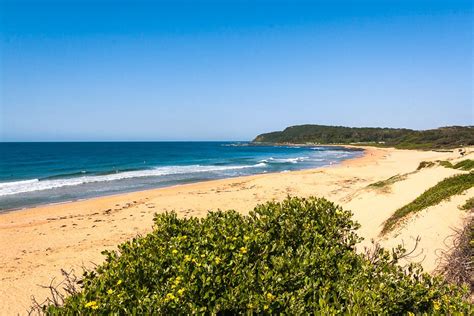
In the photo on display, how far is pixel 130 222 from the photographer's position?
16.5 meters

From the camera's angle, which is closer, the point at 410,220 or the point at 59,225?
the point at 410,220

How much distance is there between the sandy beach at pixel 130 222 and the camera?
859 centimetres

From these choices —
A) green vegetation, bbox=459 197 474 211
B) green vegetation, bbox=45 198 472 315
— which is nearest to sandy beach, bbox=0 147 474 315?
green vegetation, bbox=459 197 474 211

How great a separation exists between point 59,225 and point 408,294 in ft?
56.5

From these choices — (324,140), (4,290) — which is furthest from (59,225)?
(324,140)

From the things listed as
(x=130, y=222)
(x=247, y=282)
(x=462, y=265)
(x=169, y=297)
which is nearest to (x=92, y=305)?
(x=169, y=297)

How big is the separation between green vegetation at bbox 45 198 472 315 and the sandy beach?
293 cm

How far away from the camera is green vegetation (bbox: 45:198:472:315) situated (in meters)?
3.04

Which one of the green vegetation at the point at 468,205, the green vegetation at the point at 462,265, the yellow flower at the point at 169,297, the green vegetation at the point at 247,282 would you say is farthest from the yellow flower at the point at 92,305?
the green vegetation at the point at 468,205

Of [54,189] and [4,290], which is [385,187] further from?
[54,189]

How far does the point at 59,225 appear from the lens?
1638cm

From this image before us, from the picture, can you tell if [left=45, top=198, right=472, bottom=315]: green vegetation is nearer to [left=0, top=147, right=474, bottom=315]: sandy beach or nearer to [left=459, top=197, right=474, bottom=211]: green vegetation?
[left=0, top=147, right=474, bottom=315]: sandy beach

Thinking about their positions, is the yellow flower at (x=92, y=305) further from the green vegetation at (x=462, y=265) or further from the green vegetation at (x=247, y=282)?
the green vegetation at (x=462, y=265)

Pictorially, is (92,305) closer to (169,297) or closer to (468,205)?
(169,297)
